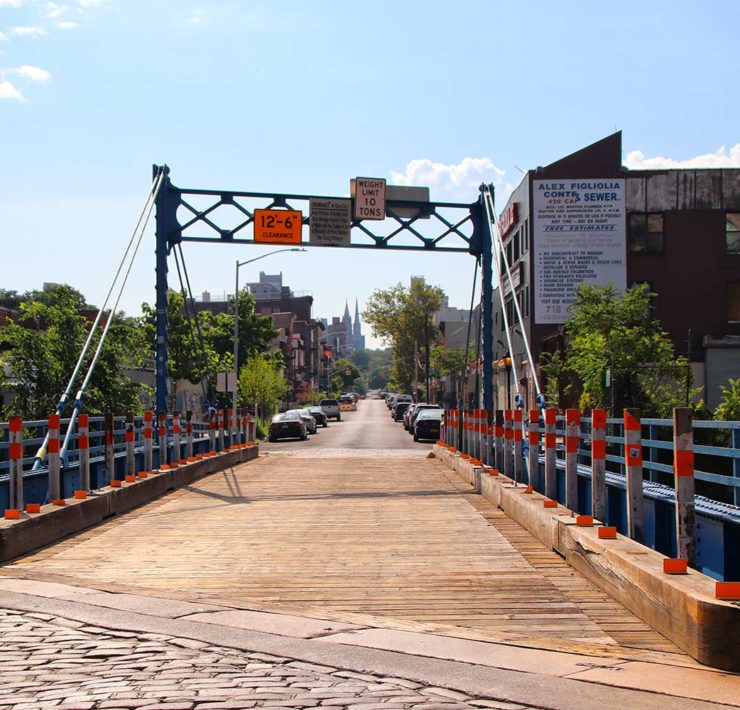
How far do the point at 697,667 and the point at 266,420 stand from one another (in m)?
54.5

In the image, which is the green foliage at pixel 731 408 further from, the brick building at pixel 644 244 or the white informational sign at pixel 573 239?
the white informational sign at pixel 573 239

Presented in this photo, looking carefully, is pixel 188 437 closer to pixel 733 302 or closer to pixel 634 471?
→ pixel 634 471

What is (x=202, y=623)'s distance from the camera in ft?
21.5

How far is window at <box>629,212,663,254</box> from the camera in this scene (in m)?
42.5

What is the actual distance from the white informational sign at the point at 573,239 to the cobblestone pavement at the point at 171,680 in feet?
125

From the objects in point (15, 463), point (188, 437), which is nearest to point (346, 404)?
point (188, 437)

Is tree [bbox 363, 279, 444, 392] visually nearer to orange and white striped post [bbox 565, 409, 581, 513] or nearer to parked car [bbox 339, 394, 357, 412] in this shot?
parked car [bbox 339, 394, 357, 412]

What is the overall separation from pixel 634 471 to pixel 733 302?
36.4m

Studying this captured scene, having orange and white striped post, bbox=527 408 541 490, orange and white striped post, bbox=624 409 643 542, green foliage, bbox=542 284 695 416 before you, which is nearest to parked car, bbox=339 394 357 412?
green foliage, bbox=542 284 695 416

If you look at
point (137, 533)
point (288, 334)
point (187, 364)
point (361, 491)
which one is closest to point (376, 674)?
point (137, 533)

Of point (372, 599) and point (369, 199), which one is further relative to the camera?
point (369, 199)

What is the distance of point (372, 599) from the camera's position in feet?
24.5

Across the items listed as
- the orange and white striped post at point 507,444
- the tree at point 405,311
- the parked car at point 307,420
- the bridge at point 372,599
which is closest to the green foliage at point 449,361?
the tree at point 405,311

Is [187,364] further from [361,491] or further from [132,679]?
[132,679]
